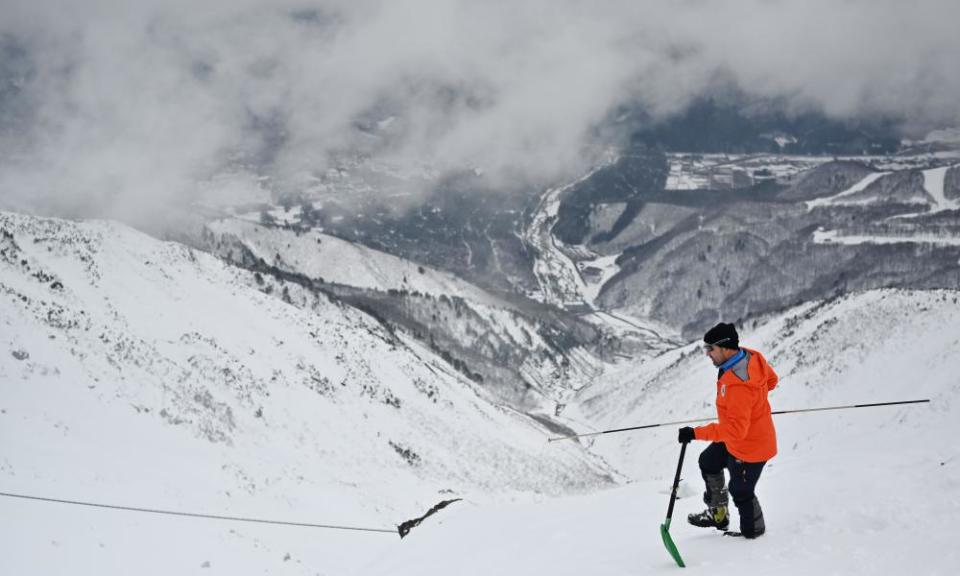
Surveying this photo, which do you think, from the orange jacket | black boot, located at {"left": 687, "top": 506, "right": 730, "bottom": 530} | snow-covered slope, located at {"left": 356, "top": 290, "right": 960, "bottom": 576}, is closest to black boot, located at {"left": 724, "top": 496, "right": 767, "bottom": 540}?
snow-covered slope, located at {"left": 356, "top": 290, "right": 960, "bottom": 576}

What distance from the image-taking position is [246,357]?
3788 cm

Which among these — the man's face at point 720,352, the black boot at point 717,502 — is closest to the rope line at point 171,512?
the black boot at point 717,502

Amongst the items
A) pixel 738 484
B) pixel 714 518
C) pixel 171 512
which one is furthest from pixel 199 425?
pixel 738 484

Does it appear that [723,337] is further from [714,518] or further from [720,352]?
[714,518]

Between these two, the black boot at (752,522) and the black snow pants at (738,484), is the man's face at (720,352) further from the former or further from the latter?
the black boot at (752,522)

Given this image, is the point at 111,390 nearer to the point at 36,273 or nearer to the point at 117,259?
the point at 36,273

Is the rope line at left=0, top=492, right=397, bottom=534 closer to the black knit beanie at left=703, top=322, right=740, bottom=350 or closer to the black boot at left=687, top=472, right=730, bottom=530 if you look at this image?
the black boot at left=687, top=472, right=730, bottom=530

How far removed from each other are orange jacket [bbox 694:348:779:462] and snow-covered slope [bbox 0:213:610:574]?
10.2 metres

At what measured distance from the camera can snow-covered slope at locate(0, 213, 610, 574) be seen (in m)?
13.5

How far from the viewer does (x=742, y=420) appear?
8.24 m

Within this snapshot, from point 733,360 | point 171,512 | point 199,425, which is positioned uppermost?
Result: point 199,425

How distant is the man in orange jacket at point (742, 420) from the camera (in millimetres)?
8258

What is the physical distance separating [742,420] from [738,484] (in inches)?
35.9

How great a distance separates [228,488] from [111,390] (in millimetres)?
6927
